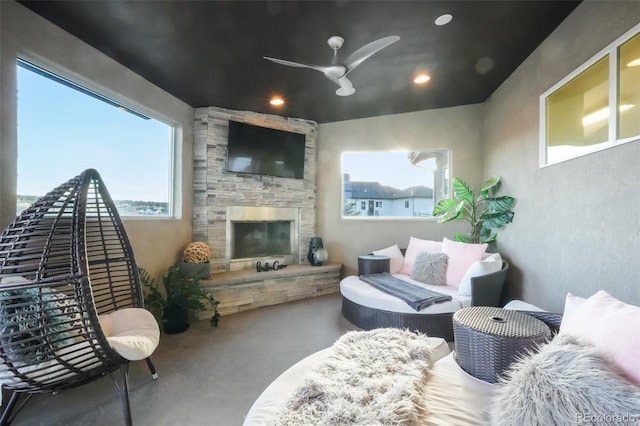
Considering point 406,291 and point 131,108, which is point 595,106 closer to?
point 406,291

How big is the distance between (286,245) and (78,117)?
289cm

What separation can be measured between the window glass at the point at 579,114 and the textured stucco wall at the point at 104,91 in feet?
13.4

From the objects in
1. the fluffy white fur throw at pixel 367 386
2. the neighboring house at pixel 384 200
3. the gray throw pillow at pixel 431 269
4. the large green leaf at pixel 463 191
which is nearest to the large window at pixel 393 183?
the neighboring house at pixel 384 200

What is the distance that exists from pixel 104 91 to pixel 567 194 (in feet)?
14.0

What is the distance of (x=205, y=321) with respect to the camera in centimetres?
318

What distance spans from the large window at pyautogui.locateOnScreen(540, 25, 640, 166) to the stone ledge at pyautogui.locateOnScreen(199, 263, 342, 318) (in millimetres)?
3012

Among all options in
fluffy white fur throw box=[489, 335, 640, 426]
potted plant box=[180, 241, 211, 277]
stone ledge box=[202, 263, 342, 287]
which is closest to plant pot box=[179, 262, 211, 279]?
potted plant box=[180, 241, 211, 277]

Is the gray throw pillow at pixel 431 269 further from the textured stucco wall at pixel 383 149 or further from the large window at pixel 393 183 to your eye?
the large window at pixel 393 183

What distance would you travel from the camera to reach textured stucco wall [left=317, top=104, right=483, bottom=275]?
4.24 meters

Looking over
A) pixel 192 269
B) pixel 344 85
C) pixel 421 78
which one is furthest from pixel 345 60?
pixel 192 269

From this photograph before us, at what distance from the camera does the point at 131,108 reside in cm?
291

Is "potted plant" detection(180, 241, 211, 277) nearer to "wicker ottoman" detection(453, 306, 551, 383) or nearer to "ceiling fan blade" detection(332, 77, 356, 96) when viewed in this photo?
"ceiling fan blade" detection(332, 77, 356, 96)

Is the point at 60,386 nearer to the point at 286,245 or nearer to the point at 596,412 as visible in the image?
the point at 596,412

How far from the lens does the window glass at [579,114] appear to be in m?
2.04
